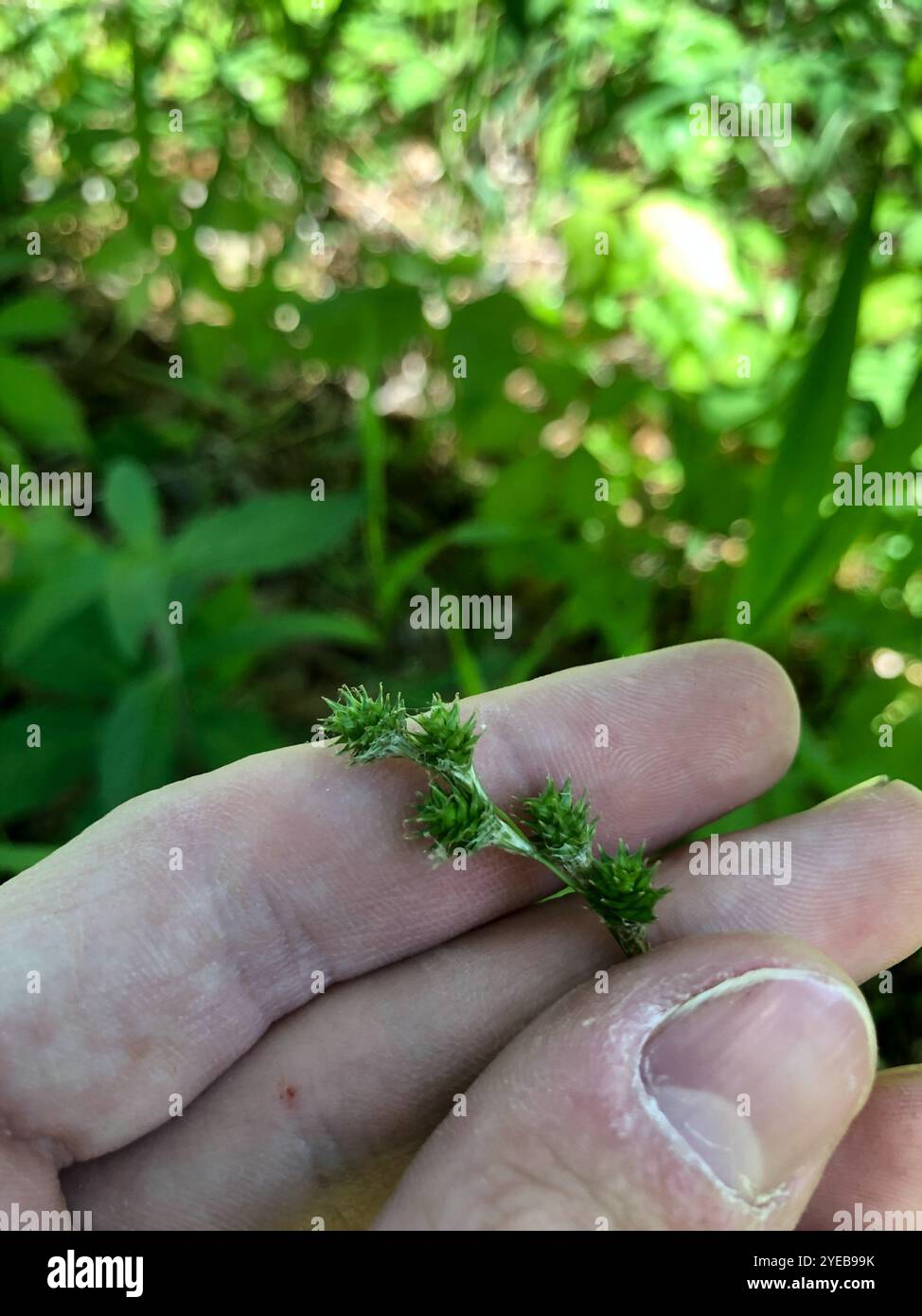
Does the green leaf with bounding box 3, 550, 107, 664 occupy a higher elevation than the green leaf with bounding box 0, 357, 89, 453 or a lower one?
lower

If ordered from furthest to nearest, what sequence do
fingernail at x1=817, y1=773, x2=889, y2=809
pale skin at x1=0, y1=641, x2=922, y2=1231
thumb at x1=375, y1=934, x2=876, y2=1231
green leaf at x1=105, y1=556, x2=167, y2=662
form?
green leaf at x1=105, y1=556, x2=167, y2=662 < fingernail at x1=817, y1=773, x2=889, y2=809 < pale skin at x1=0, y1=641, x2=922, y2=1231 < thumb at x1=375, y1=934, x2=876, y2=1231

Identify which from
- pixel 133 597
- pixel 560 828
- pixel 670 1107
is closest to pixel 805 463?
pixel 560 828

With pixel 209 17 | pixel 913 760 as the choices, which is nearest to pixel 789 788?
pixel 913 760

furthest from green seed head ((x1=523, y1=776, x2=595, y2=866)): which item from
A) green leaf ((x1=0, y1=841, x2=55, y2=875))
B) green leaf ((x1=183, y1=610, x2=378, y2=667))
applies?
green leaf ((x1=0, y1=841, x2=55, y2=875))

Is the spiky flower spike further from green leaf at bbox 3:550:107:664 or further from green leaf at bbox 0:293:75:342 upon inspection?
green leaf at bbox 0:293:75:342

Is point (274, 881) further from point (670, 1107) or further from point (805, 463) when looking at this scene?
point (805, 463)

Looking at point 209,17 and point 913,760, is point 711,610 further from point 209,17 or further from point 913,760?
point 209,17
